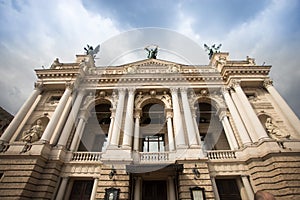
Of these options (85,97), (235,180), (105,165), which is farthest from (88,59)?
(235,180)

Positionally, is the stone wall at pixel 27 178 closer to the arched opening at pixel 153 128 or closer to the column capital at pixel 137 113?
A: the column capital at pixel 137 113

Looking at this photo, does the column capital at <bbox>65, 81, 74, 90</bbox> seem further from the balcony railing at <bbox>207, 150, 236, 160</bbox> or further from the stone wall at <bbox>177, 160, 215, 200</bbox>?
the balcony railing at <bbox>207, 150, 236, 160</bbox>

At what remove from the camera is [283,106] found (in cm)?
1571

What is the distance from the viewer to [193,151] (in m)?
12.8

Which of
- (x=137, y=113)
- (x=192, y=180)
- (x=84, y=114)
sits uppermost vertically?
(x=137, y=113)

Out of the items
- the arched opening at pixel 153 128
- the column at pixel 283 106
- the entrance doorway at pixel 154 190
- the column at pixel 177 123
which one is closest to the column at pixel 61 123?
the arched opening at pixel 153 128

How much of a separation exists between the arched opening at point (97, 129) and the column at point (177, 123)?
7.47 metres

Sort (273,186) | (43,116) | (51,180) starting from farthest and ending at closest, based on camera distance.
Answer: (43,116)
(51,180)
(273,186)

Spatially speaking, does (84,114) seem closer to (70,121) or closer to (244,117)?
(70,121)

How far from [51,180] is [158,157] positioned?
7992 mm

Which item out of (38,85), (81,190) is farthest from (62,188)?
(38,85)

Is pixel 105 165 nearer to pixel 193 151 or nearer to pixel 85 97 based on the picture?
pixel 193 151

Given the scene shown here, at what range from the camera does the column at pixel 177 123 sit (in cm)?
1359

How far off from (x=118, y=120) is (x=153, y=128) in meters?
4.86
